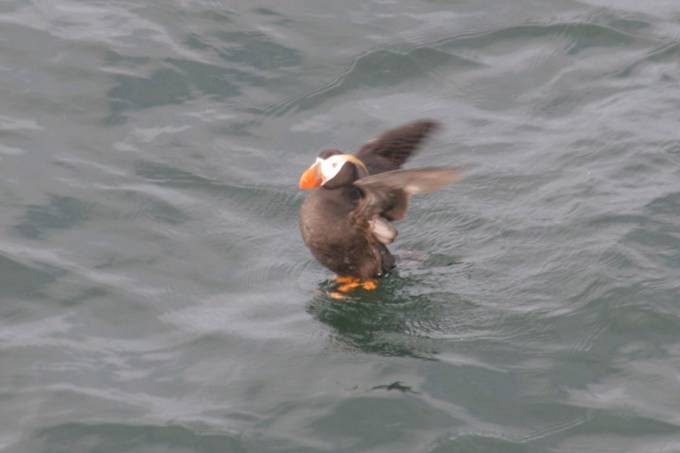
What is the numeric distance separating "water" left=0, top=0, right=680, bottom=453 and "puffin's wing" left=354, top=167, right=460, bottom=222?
571 millimetres

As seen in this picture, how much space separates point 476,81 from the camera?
1127 cm

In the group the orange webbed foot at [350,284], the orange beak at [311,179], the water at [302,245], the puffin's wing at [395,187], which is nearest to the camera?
the water at [302,245]

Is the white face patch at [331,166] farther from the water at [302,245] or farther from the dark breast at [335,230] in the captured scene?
the water at [302,245]

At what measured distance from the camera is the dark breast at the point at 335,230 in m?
8.15

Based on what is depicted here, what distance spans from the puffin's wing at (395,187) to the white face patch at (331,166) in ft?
0.79

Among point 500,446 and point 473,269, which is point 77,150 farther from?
point 500,446

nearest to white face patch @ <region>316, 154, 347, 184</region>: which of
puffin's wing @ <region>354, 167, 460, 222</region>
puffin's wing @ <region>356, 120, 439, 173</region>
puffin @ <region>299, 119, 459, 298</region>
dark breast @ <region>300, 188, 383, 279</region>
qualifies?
puffin @ <region>299, 119, 459, 298</region>

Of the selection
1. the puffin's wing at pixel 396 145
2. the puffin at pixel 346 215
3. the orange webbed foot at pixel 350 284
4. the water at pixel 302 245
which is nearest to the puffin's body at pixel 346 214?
the puffin at pixel 346 215

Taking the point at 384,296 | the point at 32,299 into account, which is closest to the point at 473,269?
the point at 384,296

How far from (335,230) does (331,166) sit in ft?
1.32

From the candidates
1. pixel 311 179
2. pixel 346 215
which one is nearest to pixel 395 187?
pixel 346 215

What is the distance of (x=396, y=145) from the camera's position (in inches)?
351

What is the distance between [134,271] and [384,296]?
166 cm

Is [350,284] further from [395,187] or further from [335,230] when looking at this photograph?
[395,187]
